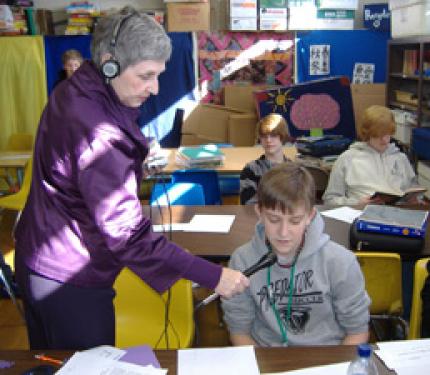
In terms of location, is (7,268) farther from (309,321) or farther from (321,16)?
(321,16)

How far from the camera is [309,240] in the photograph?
1.61 m

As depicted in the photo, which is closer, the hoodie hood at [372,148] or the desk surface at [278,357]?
the desk surface at [278,357]

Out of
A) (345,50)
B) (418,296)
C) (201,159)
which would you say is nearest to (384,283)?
(418,296)

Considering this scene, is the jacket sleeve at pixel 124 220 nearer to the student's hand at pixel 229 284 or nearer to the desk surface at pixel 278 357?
the student's hand at pixel 229 284

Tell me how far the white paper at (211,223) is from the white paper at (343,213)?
1.55ft

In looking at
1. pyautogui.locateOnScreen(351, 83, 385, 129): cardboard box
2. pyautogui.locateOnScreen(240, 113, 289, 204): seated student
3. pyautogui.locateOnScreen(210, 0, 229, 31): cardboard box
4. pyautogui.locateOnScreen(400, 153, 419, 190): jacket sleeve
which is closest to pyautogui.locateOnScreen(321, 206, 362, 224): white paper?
pyautogui.locateOnScreen(240, 113, 289, 204): seated student

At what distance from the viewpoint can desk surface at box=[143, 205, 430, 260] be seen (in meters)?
2.12

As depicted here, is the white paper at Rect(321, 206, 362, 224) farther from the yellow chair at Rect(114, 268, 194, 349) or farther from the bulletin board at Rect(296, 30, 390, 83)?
the bulletin board at Rect(296, 30, 390, 83)

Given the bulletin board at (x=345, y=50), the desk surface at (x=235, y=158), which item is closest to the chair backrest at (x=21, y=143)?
the desk surface at (x=235, y=158)

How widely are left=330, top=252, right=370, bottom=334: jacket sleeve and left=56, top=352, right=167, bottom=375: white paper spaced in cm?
65

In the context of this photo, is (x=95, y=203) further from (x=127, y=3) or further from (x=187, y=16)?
(x=127, y=3)

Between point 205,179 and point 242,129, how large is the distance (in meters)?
2.76

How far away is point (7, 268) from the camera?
187cm

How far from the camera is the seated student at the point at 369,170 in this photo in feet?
10.0
